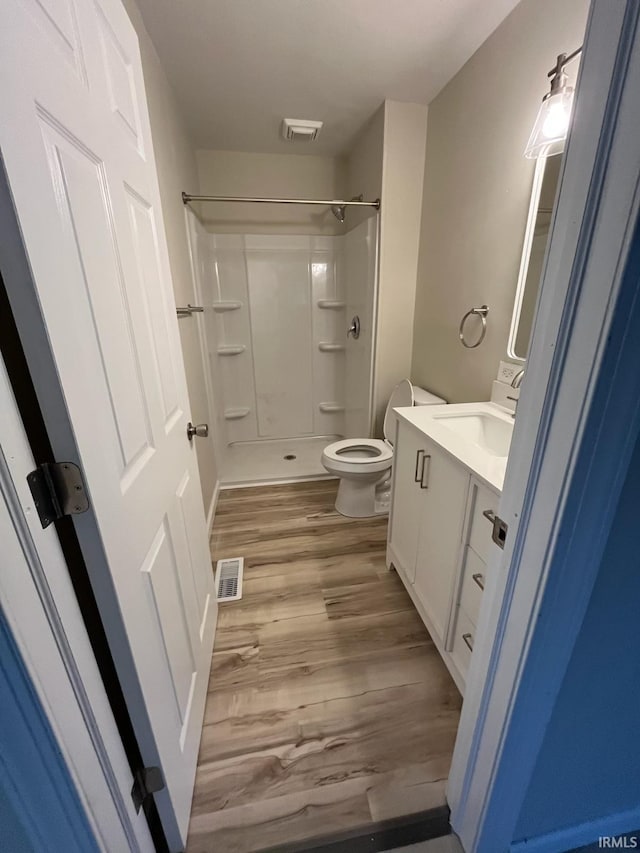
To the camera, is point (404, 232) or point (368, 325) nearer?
point (404, 232)

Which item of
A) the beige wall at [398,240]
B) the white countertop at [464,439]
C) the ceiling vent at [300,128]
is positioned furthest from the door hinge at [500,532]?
the ceiling vent at [300,128]

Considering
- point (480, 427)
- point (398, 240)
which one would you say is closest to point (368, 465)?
point (480, 427)

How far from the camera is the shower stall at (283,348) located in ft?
8.77

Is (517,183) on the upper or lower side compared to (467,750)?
upper

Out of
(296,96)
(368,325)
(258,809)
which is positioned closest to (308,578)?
(258,809)

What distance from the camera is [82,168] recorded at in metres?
0.62

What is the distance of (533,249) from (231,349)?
2259mm

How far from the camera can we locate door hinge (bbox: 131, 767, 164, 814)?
75 centimetres

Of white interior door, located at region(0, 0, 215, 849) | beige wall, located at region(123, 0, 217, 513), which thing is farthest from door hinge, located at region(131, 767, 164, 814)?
beige wall, located at region(123, 0, 217, 513)

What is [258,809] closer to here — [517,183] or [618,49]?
[618,49]

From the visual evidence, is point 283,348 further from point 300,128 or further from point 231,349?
point 300,128

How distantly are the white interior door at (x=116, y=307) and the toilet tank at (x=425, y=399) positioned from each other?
4.22 feet

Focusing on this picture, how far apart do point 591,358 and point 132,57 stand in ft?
4.26

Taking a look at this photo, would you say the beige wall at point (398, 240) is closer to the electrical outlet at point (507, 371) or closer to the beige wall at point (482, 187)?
the beige wall at point (482, 187)
